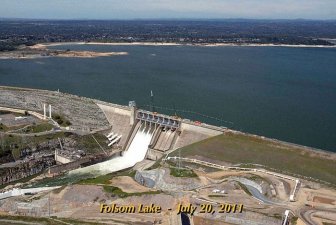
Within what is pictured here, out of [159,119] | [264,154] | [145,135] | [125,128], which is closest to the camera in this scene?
[264,154]

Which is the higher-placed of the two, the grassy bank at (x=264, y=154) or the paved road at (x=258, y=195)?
the grassy bank at (x=264, y=154)

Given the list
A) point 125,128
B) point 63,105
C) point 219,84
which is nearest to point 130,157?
point 125,128


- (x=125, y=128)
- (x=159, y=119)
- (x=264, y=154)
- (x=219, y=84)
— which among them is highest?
(x=159, y=119)

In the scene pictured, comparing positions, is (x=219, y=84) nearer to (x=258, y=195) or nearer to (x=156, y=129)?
(x=156, y=129)

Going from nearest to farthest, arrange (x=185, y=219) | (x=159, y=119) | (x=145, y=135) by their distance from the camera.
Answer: (x=185, y=219), (x=145, y=135), (x=159, y=119)

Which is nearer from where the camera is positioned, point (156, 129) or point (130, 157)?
point (130, 157)

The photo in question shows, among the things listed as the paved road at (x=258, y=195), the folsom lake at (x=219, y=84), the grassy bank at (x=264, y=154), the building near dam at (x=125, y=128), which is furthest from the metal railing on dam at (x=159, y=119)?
the paved road at (x=258, y=195)

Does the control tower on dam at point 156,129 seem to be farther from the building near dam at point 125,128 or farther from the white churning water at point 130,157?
the white churning water at point 130,157

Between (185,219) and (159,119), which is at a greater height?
(159,119)
